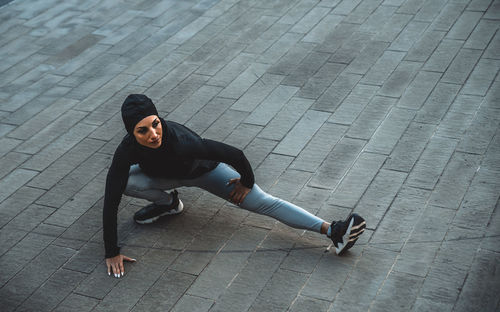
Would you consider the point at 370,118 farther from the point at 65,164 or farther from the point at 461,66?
the point at 65,164

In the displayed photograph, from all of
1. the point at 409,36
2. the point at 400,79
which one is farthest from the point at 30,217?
the point at 409,36

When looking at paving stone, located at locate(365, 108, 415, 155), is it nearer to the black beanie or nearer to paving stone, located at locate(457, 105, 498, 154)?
paving stone, located at locate(457, 105, 498, 154)

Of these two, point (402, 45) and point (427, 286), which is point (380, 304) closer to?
point (427, 286)

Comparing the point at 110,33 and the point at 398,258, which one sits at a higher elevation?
the point at 110,33

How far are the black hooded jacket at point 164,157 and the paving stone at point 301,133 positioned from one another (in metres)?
1.50

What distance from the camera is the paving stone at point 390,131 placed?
6.77 m

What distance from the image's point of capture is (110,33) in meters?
9.84

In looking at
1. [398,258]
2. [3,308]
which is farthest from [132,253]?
[398,258]

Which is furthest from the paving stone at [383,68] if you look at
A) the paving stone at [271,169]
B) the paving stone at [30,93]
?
the paving stone at [30,93]

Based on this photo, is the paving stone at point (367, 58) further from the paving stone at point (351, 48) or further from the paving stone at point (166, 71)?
the paving stone at point (166, 71)

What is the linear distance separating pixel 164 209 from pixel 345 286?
1.82 m

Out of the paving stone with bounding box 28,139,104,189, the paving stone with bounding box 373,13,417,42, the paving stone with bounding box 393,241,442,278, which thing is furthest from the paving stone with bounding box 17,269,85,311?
the paving stone with bounding box 373,13,417,42

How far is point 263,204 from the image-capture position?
18.4 ft

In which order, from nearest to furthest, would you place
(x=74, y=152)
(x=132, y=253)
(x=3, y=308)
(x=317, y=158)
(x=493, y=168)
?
(x=3, y=308) < (x=132, y=253) < (x=493, y=168) < (x=317, y=158) < (x=74, y=152)
